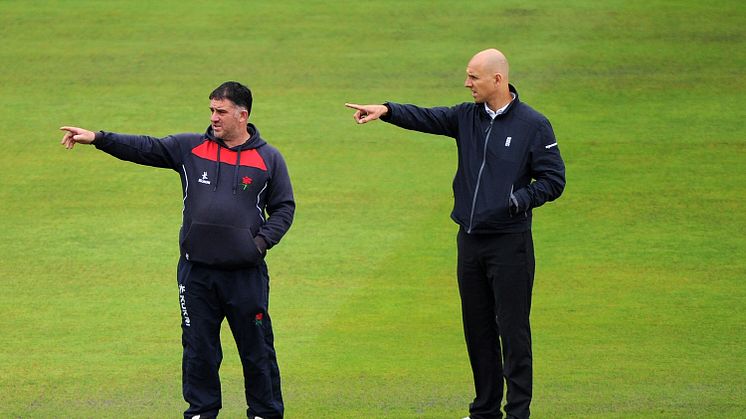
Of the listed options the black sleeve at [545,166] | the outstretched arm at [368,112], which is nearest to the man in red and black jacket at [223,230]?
the outstretched arm at [368,112]

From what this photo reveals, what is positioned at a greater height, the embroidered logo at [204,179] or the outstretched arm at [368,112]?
the outstretched arm at [368,112]

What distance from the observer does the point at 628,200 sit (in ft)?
32.4

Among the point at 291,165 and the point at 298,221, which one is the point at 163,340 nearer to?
the point at 298,221

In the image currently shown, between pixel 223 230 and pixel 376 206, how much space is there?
3756mm

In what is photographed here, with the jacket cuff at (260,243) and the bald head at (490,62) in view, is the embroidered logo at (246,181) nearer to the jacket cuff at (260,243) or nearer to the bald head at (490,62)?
the jacket cuff at (260,243)

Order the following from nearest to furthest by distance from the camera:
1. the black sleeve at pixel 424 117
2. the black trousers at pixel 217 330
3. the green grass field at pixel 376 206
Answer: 1. the black trousers at pixel 217 330
2. the black sleeve at pixel 424 117
3. the green grass field at pixel 376 206

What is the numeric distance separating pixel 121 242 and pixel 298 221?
50.5 inches

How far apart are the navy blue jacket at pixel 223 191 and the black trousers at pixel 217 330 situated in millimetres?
102

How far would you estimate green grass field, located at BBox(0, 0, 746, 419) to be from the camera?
712cm

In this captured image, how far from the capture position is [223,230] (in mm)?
6082

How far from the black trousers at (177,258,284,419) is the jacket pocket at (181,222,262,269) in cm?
9

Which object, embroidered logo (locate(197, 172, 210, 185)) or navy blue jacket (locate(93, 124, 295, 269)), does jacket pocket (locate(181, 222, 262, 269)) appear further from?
embroidered logo (locate(197, 172, 210, 185))

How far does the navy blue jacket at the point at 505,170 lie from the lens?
6.12m

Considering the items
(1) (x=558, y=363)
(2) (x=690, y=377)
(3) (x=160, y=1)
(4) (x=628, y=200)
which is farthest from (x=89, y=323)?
(3) (x=160, y=1)
